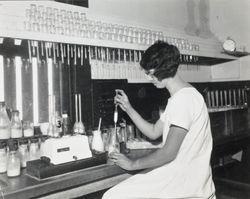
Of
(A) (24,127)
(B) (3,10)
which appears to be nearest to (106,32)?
(B) (3,10)

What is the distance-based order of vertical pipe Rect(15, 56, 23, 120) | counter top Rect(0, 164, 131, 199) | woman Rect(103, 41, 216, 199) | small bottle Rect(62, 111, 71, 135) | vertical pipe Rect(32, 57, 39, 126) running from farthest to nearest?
vertical pipe Rect(32, 57, 39, 126) → vertical pipe Rect(15, 56, 23, 120) → small bottle Rect(62, 111, 71, 135) → woman Rect(103, 41, 216, 199) → counter top Rect(0, 164, 131, 199)

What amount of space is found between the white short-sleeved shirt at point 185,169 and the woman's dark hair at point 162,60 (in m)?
0.16

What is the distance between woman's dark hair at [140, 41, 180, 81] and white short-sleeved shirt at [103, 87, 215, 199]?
0.16 meters

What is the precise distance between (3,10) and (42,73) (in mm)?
935

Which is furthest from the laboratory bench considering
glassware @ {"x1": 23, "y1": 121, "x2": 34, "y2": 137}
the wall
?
the wall

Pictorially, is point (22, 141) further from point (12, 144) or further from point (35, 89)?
point (35, 89)

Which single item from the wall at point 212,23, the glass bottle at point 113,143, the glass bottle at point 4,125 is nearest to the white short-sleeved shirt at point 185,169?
the glass bottle at point 113,143

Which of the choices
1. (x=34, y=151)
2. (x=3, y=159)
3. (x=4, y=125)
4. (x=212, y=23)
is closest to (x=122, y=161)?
(x=34, y=151)

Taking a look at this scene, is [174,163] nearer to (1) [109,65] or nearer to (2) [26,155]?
(2) [26,155]

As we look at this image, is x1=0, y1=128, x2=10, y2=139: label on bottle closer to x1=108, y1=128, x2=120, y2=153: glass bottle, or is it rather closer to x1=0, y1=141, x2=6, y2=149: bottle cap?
x1=0, y1=141, x2=6, y2=149: bottle cap

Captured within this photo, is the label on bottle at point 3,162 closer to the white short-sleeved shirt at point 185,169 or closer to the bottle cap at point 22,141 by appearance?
the bottle cap at point 22,141

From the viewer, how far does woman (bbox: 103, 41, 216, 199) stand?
1.64 meters

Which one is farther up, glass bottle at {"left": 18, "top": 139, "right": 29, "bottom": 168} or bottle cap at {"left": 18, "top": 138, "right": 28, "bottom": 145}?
bottle cap at {"left": 18, "top": 138, "right": 28, "bottom": 145}

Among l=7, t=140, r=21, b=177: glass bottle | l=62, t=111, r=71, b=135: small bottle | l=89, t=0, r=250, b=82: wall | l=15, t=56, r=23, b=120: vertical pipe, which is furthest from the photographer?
l=89, t=0, r=250, b=82: wall
